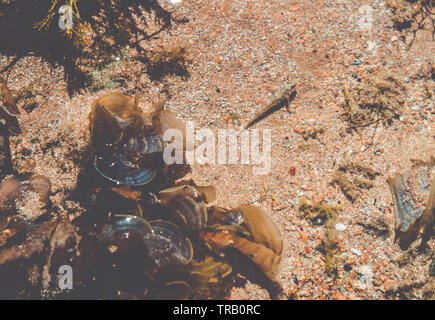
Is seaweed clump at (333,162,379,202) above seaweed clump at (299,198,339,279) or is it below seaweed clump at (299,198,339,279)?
above

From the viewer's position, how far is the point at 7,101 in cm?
436

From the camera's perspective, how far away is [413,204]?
399 cm

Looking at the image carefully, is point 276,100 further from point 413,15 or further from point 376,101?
point 413,15

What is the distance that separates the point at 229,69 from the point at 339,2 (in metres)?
1.97

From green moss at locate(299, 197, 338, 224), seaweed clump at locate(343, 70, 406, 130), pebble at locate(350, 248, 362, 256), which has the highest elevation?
seaweed clump at locate(343, 70, 406, 130)

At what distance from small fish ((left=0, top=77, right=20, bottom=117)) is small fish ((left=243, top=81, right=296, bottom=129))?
11.7 ft

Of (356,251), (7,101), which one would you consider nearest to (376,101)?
(356,251)

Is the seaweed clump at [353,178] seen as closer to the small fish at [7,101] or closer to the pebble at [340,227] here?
the pebble at [340,227]

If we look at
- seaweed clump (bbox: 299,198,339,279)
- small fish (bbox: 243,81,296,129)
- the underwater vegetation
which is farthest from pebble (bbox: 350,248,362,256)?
small fish (bbox: 243,81,296,129)

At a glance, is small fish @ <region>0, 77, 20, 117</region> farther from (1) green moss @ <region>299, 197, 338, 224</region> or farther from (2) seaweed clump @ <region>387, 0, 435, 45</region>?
(2) seaweed clump @ <region>387, 0, 435, 45</region>

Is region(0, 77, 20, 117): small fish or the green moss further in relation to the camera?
region(0, 77, 20, 117): small fish

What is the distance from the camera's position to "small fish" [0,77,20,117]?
433 centimetres

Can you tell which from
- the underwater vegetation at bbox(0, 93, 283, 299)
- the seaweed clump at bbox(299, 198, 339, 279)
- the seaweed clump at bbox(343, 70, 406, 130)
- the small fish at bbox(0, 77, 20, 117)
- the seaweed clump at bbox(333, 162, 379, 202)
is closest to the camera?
the underwater vegetation at bbox(0, 93, 283, 299)
